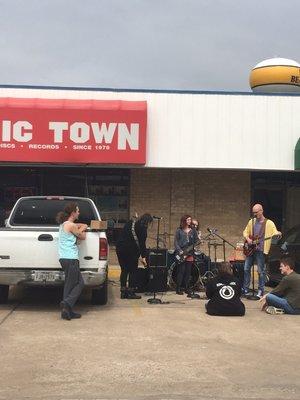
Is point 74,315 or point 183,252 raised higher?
point 183,252

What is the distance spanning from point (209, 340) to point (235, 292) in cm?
169

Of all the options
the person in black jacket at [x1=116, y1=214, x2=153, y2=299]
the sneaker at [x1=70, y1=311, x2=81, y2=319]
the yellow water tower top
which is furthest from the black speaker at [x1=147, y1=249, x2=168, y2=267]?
the yellow water tower top

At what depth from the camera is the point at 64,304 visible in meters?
8.27

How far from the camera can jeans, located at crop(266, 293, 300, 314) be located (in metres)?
8.96

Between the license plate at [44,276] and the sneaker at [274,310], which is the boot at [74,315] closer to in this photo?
the license plate at [44,276]

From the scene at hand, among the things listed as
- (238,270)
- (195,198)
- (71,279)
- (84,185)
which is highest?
(84,185)

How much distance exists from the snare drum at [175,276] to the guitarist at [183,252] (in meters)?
0.27

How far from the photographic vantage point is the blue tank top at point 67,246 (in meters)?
8.38

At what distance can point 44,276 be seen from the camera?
8.68 meters

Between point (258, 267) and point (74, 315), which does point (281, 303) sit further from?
point (74, 315)

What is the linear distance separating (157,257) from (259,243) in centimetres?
199

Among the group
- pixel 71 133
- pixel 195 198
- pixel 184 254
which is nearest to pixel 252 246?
pixel 184 254

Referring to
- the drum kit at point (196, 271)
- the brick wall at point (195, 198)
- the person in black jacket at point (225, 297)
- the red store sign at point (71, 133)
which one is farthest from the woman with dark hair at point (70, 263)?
the brick wall at point (195, 198)

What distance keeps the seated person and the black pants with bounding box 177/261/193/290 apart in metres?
2.14
